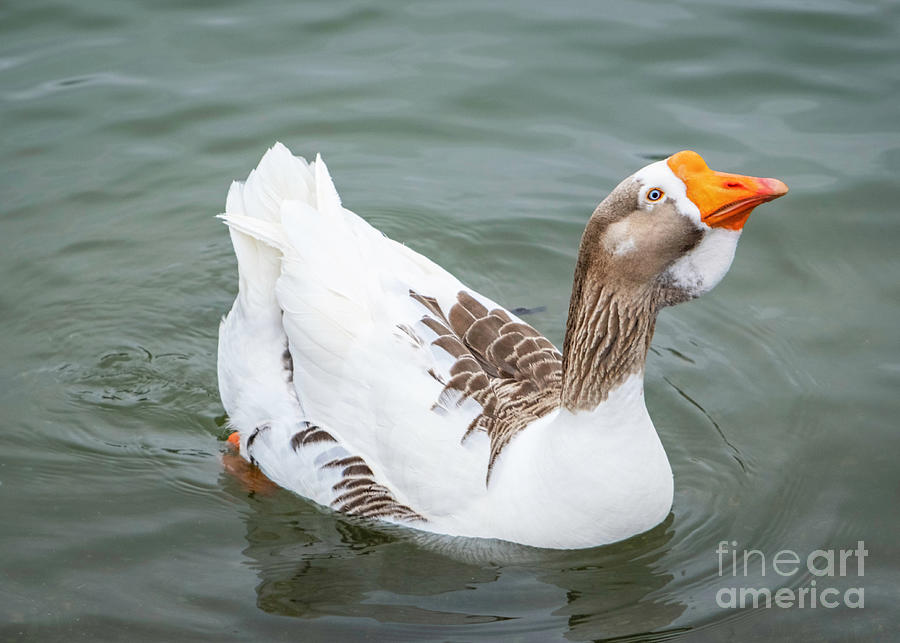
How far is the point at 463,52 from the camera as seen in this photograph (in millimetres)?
10195

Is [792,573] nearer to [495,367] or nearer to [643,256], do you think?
[495,367]

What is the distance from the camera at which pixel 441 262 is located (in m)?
8.20

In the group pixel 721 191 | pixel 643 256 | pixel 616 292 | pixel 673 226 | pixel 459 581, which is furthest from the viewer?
pixel 459 581

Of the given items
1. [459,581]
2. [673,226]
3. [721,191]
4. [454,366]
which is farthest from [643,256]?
[459,581]

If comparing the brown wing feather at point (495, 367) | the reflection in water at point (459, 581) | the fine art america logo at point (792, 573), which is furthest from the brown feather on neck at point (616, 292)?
the fine art america logo at point (792, 573)

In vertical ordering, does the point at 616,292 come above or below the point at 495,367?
above

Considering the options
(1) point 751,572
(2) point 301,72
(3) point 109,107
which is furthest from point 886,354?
(3) point 109,107

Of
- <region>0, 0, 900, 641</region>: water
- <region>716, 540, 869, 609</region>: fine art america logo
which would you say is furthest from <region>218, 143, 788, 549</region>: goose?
<region>716, 540, 869, 609</region>: fine art america logo

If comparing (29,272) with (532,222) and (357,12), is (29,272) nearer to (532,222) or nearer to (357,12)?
(532,222)

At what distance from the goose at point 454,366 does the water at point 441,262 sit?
1.09ft

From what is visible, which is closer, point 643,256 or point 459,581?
point 643,256

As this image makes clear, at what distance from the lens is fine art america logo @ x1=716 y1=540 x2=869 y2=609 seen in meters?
5.29

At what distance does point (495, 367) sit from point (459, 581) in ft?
3.72

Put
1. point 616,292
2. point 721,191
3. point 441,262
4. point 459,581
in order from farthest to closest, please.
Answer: point 441,262 → point 459,581 → point 616,292 → point 721,191
